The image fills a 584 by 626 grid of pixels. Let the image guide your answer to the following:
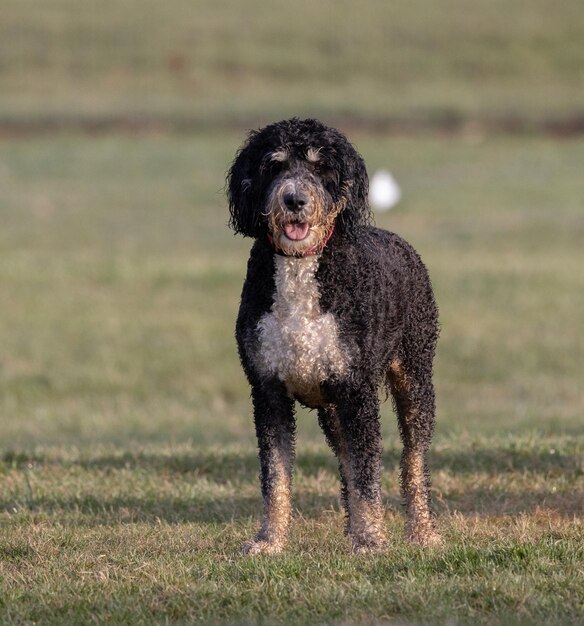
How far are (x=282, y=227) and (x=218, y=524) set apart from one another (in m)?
2.14

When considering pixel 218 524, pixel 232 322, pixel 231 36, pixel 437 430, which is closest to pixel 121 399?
pixel 232 322

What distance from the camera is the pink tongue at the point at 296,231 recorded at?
7.02 meters

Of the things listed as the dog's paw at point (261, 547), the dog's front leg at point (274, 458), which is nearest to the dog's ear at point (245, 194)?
the dog's front leg at point (274, 458)

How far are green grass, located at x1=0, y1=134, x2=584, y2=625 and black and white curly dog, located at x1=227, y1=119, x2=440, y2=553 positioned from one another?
1.20ft

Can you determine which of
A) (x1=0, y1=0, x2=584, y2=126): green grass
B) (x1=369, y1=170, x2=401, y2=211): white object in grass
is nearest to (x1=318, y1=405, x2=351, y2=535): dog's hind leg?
(x1=369, y1=170, x2=401, y2=211): white object in grass

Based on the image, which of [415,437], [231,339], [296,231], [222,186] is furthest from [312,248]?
[222,186]

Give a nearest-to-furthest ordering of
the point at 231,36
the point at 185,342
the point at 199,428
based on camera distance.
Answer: the point at 199,428 → the point at 185,342 → the point at 231,36

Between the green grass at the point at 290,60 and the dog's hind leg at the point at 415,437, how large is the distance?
4066cm

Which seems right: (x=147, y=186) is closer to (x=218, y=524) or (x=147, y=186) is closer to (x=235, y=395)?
(x=235, y=395)

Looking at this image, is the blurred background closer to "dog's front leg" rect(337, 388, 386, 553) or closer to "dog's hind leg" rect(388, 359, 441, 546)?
"dog's hind leg" rect(388, 359, 441, 546)

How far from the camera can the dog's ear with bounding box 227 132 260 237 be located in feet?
23.5

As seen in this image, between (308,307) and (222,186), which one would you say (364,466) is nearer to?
(308,307)

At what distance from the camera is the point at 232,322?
20906mm

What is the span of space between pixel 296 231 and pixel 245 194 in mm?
344
